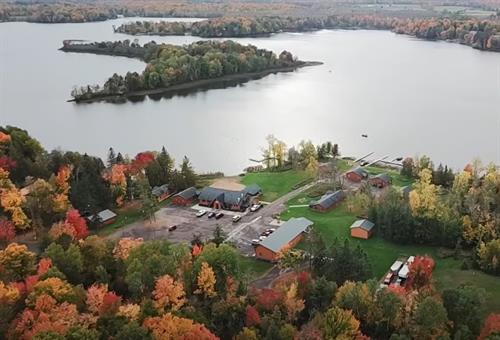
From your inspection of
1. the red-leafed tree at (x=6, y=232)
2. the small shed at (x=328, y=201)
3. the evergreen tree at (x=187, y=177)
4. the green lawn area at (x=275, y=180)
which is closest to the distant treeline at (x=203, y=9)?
the green lawn area at (x=275, y=180)

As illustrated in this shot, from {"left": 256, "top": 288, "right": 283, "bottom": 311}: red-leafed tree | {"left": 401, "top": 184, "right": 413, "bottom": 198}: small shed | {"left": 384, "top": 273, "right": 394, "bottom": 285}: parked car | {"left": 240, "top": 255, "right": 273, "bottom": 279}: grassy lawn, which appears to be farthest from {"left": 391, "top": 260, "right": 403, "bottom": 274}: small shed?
{"left": 256, "top": 288, "right": 283, "bottom": 311}: red-leafed tree

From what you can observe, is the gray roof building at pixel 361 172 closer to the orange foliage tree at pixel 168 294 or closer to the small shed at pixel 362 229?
the small shed at pixel 362 229

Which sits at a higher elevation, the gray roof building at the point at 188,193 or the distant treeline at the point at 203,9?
the distant treeline at the point at 203,9

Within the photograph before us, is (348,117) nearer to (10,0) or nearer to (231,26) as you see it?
(231,26)

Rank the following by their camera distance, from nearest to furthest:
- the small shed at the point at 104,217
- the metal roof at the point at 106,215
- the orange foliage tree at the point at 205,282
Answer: the orange foliage tree at the point at 205,282, the small shed at the point at 104,217, the metal roof at the point at 106,215

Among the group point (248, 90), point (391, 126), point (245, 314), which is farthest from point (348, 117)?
point (245, 314)

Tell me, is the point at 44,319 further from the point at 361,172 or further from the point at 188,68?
the point at 188,68
